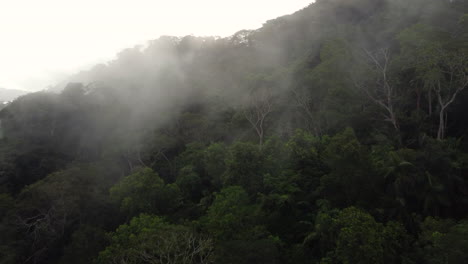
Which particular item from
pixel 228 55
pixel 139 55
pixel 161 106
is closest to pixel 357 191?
pixel 161 106

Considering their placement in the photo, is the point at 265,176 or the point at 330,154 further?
the point at 265,176

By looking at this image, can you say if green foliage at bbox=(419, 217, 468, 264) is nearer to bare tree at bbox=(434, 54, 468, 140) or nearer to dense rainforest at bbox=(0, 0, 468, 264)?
dense rainforest at bbox=(0, 0, 468, 264)

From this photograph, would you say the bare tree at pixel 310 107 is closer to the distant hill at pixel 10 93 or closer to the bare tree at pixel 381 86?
the bare tree at pixel 381 86

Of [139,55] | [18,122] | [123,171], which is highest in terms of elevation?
[139,55]

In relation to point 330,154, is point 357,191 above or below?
below

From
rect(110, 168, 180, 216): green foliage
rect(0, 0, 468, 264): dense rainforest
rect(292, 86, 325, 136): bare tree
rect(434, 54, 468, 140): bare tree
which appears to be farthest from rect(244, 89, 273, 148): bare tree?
rect(434, 54, 468, 140): bare tree

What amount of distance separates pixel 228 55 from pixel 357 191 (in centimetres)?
4225

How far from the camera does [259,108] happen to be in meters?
33.4

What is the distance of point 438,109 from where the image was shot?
75.9ft

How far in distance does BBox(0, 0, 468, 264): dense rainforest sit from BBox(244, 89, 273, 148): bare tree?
9.8 inches

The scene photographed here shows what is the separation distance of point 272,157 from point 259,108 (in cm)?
1090

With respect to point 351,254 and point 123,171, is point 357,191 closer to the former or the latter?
point 351,254

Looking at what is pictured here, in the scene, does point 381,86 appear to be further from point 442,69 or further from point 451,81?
point 451,81

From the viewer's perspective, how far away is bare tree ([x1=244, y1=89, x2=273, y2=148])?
32878 millimetres
